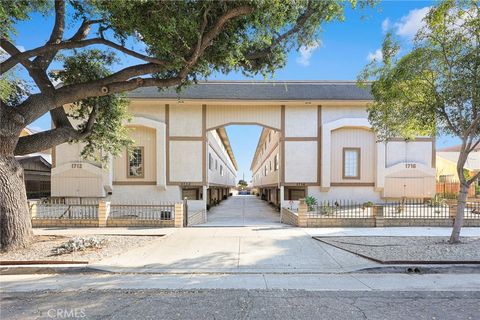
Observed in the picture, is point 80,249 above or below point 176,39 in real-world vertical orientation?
below

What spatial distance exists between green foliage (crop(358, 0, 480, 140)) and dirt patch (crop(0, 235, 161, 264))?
31.4 ft

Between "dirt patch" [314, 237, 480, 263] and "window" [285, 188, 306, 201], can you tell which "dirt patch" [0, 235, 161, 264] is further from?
"window" [285, 188, 306, 201]

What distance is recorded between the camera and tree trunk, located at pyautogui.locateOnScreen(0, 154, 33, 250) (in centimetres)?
747

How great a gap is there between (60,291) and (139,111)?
42.6ft

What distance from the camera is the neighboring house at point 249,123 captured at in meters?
16.5

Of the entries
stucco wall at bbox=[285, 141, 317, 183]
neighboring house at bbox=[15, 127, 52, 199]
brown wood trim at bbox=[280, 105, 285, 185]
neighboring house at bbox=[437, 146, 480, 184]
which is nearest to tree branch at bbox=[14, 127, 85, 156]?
brown wood trim at bbox=[280, 105, 285, 185]

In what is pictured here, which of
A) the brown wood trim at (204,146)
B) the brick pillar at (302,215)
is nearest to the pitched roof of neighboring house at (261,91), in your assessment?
the brown wood trim at (204,146)

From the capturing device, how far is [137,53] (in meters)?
7.92

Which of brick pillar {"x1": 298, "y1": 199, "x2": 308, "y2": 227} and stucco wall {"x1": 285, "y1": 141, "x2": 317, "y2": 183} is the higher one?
stucco wall {"x1": 285, "y1": 141, "x2": 317, "y2": 183}

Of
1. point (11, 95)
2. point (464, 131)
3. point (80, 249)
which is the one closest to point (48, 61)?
point (11, 95)

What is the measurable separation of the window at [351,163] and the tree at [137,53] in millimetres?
10641

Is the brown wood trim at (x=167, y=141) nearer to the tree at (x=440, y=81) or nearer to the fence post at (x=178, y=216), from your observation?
the fence post at (x=178, y=216)

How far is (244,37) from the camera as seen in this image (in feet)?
24.6

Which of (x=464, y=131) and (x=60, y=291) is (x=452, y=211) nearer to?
(x=464, y=131)
